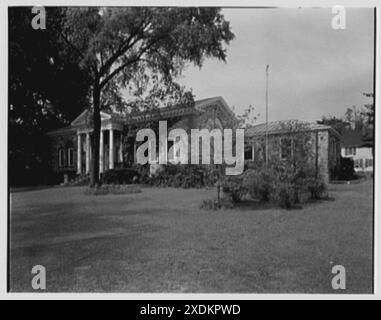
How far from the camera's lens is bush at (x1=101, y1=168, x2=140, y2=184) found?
3.65m

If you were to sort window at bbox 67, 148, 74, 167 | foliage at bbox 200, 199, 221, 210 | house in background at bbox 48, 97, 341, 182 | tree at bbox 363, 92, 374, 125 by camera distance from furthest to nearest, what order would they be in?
1. window at bbox 67, 148, 74, 167
2. foliage at bbox 200, 199, 221, 210
3. house in background at bbox 48, 97, 341, 182
4. tree at bbox 363, 92, 374, 125

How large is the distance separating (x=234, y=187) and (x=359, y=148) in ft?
4.47

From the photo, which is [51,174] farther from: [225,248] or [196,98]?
[225,248]

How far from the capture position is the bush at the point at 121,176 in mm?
3648

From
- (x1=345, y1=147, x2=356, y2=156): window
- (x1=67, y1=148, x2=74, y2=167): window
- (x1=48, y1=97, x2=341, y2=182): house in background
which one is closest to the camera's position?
(x1=345, y1=147, x2=356, y2=156): window

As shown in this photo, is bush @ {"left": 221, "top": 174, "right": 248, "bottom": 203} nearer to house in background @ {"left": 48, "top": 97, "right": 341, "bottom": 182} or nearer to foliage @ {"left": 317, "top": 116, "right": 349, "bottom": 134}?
house in background @ {"left": 48, "top": 97, "right": 341, "bottom": 182}

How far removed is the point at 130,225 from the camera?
3.49 m

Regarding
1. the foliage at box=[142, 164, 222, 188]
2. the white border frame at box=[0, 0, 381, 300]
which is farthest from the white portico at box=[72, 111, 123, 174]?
the white border frame at box=[0, 0, 381, 300]

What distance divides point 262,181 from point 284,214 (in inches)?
16.7

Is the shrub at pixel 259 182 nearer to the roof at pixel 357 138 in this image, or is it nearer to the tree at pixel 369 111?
the roof at pixel 357 138

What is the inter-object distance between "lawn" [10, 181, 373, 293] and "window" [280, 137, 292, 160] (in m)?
0.59

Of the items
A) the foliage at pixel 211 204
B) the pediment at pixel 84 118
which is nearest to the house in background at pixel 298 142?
the foliage at pixel 211 204

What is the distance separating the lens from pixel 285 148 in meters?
3.65

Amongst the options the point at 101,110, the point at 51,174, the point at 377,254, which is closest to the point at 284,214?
the point at 377,254
